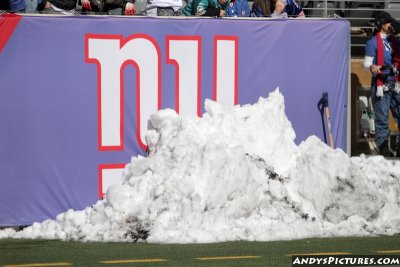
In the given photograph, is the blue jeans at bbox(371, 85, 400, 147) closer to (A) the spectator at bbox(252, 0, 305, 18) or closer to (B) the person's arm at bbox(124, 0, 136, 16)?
(A) the spectator at bbox(252, 0, 305, 18)

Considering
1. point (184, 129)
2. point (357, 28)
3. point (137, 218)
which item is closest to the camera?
point (137, 218)

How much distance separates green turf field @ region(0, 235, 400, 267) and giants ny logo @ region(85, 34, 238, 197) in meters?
2.01

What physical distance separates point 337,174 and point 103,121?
303 centimetres

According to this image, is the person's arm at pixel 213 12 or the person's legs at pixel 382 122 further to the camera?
the person's legs at pixel 382 122

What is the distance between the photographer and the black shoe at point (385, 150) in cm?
1570

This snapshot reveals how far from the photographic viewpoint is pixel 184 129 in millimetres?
12062

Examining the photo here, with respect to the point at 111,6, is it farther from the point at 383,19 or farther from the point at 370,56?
the point at 383,19

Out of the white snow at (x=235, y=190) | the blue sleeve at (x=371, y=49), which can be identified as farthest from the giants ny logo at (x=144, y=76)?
the blue sleeve at (x=371, y=49)

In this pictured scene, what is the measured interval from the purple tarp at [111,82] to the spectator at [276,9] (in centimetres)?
133

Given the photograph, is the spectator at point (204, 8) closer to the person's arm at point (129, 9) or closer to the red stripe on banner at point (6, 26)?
the person's arm at point (129, 9)

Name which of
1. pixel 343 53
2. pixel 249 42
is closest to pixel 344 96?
pixel 343 53

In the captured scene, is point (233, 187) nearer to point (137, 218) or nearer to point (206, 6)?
point (137, 218)

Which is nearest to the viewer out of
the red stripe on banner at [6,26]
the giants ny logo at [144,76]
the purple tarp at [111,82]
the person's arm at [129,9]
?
the red stripe on banner at [6,26]

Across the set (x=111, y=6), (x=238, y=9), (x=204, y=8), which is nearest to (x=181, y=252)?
(x=111, y=6)
